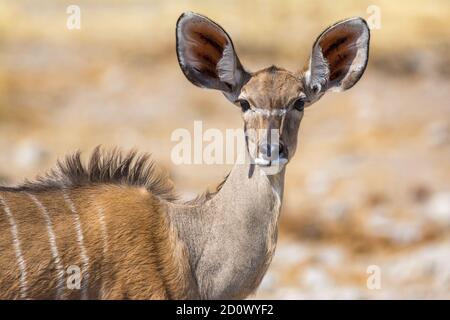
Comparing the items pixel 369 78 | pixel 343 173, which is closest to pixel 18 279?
pixel 343 173

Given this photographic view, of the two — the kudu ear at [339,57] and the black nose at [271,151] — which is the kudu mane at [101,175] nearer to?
the black nose at [271,151]

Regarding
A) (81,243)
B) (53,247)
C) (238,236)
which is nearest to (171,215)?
(238,236)

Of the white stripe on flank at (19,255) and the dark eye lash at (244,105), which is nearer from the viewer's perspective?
the white stripe on flank at (19,255)

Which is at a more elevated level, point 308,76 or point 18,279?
point 308,76

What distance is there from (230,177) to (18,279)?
3.37 feet

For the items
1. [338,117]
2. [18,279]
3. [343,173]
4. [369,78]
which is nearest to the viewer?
[18,279]

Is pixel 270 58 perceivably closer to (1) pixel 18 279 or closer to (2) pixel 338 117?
(2) pixel 338 117

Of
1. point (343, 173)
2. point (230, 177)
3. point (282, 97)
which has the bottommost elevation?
point (343, 173)

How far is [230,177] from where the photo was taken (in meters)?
5.38

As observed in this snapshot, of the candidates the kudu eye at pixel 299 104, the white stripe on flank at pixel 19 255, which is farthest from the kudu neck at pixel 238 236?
the white stripe on flank at pixel 19 255

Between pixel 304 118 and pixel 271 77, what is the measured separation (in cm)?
929

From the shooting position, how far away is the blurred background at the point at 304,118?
1035 centimetres

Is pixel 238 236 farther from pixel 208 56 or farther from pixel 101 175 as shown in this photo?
pixel 208 56

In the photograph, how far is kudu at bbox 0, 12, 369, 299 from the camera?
5059 mm
